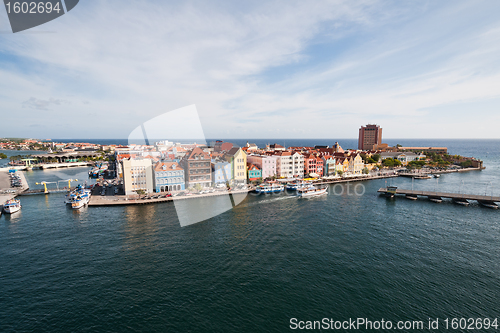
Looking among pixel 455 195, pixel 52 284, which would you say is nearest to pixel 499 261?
pixel 455 195

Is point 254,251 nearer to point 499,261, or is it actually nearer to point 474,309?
point 474,309

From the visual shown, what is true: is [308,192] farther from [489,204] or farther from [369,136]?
[369,136]

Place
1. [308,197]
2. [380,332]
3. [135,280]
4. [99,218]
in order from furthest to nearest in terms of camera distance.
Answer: [308,197] → [99,218] → [135,280] → [380,332]

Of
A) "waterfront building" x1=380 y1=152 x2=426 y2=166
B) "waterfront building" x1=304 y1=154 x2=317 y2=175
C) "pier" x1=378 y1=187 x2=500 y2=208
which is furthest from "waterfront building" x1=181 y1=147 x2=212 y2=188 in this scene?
"waterfront building" x1=380 y1=152 x2=426 y2=166

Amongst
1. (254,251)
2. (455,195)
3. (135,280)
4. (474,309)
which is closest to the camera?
(474,309)

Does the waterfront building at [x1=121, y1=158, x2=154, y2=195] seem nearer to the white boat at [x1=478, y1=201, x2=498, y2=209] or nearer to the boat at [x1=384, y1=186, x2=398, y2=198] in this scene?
the boat at [x1=384, y1=186, x2=398, y2=198]

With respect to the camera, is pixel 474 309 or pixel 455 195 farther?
pixel 455 195
